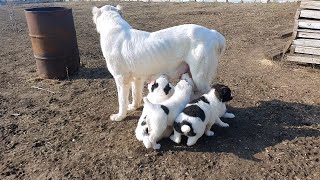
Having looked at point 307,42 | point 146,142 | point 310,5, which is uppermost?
point 310,5

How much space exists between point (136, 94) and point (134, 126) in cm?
71

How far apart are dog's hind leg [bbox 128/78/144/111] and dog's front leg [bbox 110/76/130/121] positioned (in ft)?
1.07

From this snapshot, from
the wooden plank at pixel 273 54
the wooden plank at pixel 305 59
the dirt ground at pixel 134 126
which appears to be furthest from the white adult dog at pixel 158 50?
the wooden plank at pixel 273 54

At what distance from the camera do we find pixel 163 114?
4.08 meters

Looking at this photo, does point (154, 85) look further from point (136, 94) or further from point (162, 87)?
point (136, 94)

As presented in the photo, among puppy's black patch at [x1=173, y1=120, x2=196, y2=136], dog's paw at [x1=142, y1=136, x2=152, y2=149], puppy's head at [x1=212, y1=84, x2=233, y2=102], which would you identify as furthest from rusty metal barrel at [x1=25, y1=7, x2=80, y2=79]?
puppy's head at [x1=212, y1=84, x2=233, y2=102]

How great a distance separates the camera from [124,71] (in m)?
4.93

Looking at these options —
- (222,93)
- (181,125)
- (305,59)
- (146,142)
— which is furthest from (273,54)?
(146,142)

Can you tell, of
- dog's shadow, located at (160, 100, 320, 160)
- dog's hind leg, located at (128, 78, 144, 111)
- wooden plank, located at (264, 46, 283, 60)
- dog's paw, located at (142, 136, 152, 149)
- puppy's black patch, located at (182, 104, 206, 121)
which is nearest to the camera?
puppy's black patch, located at (182, 104, 206, 121)

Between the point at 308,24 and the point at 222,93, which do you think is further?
the point at 308,24

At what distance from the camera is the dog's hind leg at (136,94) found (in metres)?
5.43

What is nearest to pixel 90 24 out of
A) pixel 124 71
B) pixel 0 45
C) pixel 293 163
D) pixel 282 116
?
pixel 0 45

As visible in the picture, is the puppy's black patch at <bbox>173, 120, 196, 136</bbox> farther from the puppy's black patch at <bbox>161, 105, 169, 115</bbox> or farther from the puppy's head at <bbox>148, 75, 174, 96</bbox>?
the puppy's head at <bbox>148, 75, 174, 96</bbox>

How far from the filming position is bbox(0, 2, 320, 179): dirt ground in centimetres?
398
